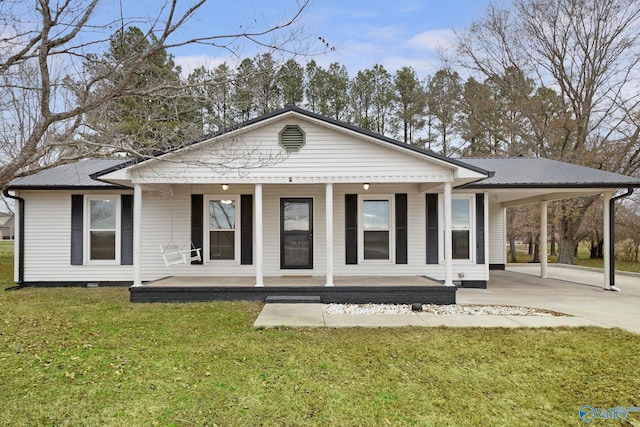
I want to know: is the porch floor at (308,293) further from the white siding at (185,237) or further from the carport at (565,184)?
the carport at (565,184)

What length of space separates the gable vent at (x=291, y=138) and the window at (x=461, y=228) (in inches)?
167

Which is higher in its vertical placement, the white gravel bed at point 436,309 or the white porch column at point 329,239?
the white porch column at point 329,239

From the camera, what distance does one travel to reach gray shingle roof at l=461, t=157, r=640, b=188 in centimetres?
869

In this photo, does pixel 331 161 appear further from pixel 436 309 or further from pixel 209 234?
pixel 209 234

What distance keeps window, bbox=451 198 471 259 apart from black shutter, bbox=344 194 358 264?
7.92 feet

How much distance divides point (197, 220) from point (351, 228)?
3.74 metres

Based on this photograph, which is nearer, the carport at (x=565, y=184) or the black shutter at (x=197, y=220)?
the carport at (x=565, y=184)

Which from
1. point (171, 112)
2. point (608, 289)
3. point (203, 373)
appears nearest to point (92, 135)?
point (171, 112)

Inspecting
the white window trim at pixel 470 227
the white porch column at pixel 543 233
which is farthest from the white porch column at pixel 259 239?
the white porch column at pixel 543 233

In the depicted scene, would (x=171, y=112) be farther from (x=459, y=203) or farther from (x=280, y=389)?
(x=459, y=203)

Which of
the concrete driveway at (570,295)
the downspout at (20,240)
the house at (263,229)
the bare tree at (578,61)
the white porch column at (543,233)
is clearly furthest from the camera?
the bare tree at (578,61)

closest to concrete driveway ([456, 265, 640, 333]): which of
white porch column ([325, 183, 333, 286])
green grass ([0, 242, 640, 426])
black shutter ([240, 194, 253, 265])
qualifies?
green grass ([0, 242, 640, 426])

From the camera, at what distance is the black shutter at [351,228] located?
918cm

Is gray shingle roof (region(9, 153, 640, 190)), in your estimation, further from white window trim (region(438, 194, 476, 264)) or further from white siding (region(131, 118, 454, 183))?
white siding (region(131, 118, 454, 183))
